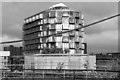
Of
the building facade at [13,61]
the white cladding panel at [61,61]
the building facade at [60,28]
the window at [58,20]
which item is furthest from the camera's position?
the window at [58,20]

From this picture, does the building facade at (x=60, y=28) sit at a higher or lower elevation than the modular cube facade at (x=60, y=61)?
A: higher

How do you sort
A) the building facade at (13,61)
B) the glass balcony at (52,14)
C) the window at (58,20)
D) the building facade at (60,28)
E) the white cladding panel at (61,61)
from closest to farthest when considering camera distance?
1. the building facade at (13,61)
2. the white cladding panel at (61,61)
3. the building facade at (60,28)
4. the glass balcony at (52,14)
5. the window at (58,20)

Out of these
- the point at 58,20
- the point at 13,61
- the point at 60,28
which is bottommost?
the point at 13,61

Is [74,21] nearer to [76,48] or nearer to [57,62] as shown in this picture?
[76,48]

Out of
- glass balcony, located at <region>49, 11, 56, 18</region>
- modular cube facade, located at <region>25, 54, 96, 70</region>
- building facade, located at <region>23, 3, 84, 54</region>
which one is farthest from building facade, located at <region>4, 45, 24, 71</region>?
glass balcony, located at <region>49, 11, 56, 18</region>

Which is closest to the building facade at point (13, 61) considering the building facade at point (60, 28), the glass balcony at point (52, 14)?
the building facade at point (60, 28)

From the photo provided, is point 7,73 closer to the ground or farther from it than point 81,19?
closer to the ground

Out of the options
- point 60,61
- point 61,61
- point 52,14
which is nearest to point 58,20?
point 52,14

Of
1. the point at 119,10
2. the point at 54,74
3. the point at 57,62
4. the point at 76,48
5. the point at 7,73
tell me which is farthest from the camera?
Answer: the point at 76,48

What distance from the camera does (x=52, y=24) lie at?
5200 cm

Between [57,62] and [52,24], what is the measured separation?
82.1ft

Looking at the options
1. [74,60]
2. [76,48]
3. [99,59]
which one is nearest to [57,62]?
[74,60]

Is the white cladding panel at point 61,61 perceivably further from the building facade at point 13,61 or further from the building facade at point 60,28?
the building facade at point 60,28

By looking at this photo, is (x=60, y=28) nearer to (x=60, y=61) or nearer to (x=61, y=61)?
(x=60, y=61)
